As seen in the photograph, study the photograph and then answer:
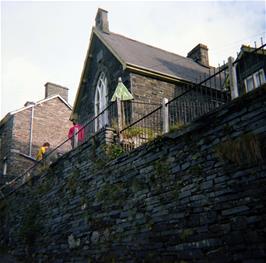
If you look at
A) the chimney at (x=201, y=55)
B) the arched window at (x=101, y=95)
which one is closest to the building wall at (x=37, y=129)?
the arched window at (x=101, y=95)

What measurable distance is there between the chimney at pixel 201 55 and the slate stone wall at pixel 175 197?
1055 centimetres

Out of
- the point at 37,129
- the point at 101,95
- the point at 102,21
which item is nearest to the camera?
the point at 101,95

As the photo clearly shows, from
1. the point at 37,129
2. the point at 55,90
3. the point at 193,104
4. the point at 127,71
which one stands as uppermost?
the point at 55,90

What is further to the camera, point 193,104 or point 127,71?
point 127,71

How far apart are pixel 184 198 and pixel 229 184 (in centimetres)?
115

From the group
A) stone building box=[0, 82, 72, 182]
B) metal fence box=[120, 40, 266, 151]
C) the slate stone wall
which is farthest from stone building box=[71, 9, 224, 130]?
stone building box=[0, 82, 72, 182]

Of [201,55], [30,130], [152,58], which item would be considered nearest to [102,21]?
[152,58]

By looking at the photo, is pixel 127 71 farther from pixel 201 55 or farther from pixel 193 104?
pixel 201 55

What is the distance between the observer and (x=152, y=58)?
17.0m

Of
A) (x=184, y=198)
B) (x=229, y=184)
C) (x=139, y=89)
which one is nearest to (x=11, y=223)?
(x=139, y=89)

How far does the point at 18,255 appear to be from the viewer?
48.8ft

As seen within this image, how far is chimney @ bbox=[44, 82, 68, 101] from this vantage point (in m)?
26.7

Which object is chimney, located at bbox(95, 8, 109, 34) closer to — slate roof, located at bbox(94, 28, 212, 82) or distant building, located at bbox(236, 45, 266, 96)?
slate roof, located at bbox(94, 28, 212, 82)

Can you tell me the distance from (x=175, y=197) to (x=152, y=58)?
1010 centimetres
